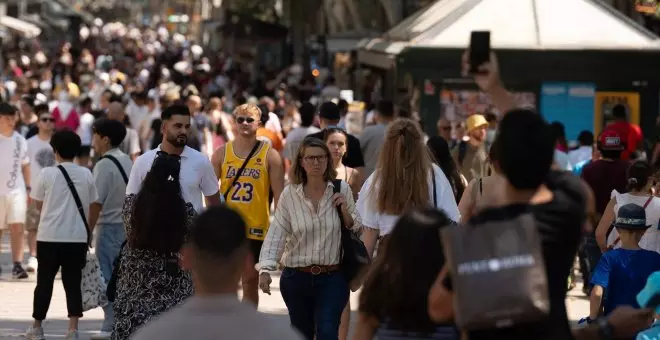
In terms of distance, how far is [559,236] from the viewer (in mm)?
5328

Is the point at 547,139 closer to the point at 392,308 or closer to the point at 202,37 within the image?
the point at 392,308

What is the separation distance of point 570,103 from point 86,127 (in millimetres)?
6193

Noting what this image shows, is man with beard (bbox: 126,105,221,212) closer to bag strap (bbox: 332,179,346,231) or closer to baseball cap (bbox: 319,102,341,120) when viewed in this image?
bag strap (bbox: 332,179,346,231)

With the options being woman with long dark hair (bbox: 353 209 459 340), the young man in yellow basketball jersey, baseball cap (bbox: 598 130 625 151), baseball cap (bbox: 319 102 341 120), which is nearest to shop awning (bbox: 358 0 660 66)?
baseball cap (bbox: 319 102 341 120)

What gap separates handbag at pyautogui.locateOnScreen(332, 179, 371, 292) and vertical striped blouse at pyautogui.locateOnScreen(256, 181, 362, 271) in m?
0.03

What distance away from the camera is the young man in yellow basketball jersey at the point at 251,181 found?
11562 mm

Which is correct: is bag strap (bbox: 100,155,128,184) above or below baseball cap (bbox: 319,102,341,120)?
below

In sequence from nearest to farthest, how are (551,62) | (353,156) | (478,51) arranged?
(478,51)
(353,156)
(551,62)

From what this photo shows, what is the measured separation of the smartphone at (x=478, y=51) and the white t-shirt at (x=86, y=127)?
51.8 ft

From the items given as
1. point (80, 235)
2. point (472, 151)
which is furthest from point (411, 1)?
point (80, 235)

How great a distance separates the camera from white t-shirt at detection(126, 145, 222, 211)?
9922mm

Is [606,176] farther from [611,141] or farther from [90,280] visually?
[90,280]

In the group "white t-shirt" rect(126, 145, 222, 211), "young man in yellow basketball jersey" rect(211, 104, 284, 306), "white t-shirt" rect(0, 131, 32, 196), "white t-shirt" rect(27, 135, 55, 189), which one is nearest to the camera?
"white t-shirt" rect(126, 145, 222, 211)

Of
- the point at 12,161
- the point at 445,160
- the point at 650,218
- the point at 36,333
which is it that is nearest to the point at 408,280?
the point at 650,218
